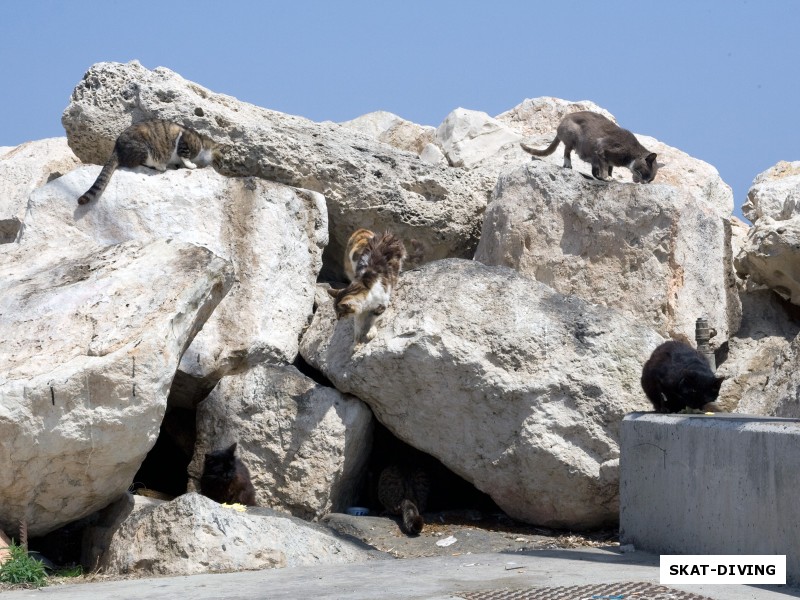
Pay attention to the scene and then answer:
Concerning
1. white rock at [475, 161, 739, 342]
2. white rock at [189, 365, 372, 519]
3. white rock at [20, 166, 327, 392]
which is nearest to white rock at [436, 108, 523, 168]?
white rock at [475, 161, 739, 342]

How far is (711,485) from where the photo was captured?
19.9ft

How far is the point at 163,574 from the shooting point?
6316 millimetres

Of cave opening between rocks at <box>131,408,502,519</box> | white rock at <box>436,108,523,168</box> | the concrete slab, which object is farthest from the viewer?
white rock at <box>436,108,523,168</box>

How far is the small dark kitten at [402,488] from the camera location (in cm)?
841

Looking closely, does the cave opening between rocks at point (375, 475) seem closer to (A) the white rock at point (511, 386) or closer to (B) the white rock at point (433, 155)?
(A) the white rock at point (511, 386)

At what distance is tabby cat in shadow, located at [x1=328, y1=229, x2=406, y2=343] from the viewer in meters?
8.23

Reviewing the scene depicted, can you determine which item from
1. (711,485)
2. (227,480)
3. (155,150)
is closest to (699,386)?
(711,485)

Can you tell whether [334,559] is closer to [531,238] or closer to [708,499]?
[708,499]

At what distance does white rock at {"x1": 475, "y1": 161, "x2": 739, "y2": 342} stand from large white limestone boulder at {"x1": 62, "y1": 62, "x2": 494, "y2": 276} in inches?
34.4

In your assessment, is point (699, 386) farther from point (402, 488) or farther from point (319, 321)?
point (319, 321)

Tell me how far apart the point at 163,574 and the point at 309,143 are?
5.31m

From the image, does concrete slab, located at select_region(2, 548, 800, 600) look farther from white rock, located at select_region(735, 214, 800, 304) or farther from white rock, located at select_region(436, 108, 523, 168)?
white rock, located at select_region(436, 108, 523, 168)

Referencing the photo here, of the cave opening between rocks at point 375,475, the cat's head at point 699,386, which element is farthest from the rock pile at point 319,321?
the cat's head at point 699,386

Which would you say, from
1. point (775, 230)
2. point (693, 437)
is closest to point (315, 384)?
point (693, 437)
